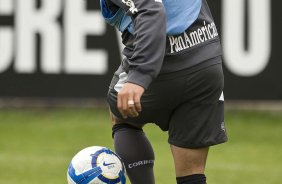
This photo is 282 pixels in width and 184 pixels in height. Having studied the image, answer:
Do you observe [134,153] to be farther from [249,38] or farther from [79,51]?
[79,51]

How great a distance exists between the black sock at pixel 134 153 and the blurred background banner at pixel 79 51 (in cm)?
641

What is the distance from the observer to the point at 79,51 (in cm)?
1252

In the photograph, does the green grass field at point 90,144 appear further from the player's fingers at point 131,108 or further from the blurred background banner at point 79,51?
the player's fingers at point 131,108

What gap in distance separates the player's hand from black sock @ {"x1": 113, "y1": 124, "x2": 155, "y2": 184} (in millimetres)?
950

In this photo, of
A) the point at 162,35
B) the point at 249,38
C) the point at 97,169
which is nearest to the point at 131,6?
the point at 162,35

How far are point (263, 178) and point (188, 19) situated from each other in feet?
11.8

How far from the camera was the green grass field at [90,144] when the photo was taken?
8.83 meters

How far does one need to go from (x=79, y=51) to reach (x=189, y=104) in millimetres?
7096

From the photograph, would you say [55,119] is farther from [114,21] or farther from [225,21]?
[114,21]

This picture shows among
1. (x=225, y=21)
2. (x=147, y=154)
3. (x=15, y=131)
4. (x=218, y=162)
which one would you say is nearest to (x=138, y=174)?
(x=147, y=154)

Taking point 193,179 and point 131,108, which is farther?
point 193,179

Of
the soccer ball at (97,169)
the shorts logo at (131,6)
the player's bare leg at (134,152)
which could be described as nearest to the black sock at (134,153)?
the player's bare leg at (134,152)

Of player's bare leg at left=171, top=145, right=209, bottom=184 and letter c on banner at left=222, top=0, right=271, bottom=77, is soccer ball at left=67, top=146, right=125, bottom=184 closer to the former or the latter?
player's bare leg at left=171, top=145, right=209, bottom=184

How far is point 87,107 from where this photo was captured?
1295 centimetres
